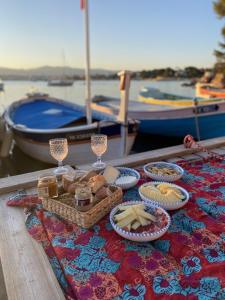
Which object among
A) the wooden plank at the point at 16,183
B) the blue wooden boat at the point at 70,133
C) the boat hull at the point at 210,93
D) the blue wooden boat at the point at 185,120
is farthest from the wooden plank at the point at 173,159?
the boat hull at the point at 210,93

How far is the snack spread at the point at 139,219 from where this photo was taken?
0.94 metres

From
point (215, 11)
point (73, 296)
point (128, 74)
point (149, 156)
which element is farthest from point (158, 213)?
point (215, 11)

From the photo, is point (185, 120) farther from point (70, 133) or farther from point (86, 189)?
point (86, 189)

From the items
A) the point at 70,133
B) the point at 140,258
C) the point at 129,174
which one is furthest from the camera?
the point at 70,133

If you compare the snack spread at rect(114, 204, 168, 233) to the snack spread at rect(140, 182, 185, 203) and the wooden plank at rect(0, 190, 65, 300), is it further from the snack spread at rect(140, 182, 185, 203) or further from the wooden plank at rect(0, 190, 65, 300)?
the wooden plank at rect(0, 190, 65, 300)

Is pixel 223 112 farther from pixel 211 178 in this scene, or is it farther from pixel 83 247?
pixel 83 247

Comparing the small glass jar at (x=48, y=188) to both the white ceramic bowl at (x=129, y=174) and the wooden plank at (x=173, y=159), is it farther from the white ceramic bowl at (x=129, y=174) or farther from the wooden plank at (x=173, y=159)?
the wooden plank at (x=173, y=159)

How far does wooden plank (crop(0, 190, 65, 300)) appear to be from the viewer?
755mm

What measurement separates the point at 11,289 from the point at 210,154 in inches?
62.4

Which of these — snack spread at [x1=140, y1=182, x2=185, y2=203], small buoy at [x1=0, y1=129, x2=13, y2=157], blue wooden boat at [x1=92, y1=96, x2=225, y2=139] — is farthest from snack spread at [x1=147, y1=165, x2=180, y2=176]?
small buoy at [x1=0, y1=129, x2=13, y2=157]

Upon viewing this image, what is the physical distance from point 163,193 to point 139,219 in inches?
10.1

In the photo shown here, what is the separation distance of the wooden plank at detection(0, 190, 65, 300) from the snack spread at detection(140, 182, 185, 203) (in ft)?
1.71

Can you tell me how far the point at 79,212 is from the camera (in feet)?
3.24

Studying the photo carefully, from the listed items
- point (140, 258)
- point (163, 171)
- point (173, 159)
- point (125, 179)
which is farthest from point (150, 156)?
point (140, 258)
